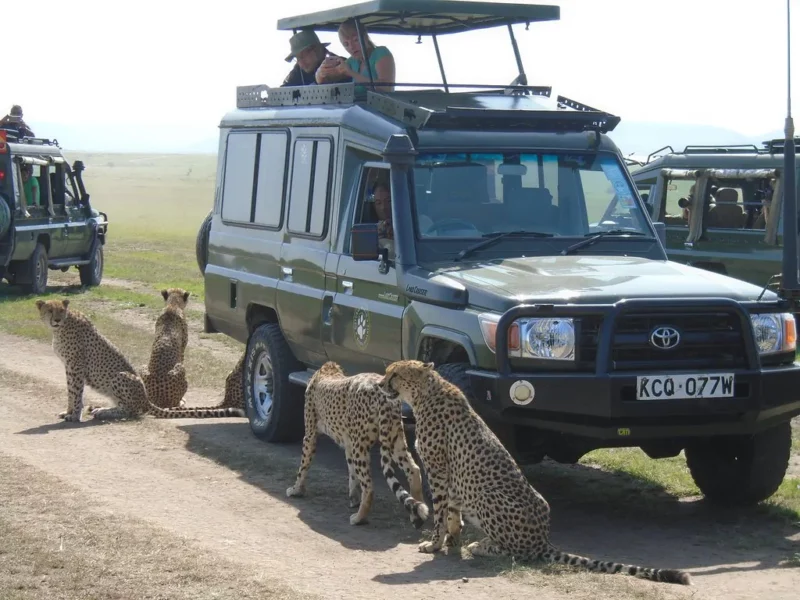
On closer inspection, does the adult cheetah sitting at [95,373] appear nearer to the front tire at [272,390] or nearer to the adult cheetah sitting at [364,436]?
the front tire at [272,390]

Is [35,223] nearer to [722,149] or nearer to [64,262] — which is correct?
[64,262]

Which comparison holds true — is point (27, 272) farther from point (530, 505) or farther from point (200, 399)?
point (530, 505)

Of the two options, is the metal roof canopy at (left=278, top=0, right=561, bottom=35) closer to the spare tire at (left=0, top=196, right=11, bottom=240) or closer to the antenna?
the antenna

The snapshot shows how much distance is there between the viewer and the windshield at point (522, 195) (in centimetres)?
780

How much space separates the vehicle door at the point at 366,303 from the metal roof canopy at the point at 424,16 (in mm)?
1362

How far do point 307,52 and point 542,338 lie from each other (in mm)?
4412

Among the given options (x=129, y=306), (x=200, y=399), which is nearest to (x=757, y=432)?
(x=200, y=399)

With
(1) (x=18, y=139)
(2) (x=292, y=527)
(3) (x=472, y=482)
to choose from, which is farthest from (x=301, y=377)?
(1) (x=18, y=139)

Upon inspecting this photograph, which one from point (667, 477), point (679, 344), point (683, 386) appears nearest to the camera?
point (683, 386)

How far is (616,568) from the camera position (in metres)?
5.87

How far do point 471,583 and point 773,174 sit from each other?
32.0 feet

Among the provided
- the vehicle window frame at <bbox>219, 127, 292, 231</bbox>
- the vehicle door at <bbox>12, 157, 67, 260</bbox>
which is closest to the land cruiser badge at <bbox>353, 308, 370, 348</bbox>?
the vehicle window frame at <bbox>219, 127, 292, 231</bbox>

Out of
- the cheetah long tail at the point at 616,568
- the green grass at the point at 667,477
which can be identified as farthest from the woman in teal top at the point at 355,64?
the cheetah long tail at the point at 616,568

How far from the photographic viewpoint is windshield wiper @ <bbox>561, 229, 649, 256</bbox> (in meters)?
7.80
